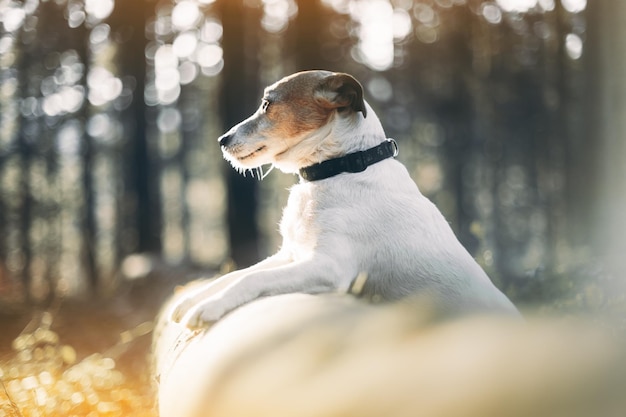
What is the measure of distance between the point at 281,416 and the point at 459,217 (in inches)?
608

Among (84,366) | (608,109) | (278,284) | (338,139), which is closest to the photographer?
(278,284)

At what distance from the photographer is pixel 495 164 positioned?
17156 mm

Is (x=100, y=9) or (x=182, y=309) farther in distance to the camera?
(x=100, y=9)

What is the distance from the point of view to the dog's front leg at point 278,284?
2.72 metres

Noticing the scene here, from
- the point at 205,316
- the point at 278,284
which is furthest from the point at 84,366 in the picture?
the point at 278,284

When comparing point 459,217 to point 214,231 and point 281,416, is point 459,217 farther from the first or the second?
point 281,416

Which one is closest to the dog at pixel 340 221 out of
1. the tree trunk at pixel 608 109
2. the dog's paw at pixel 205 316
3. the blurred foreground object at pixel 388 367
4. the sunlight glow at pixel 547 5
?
the dog's paw at pixel 205 316

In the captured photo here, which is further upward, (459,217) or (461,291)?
(461,291)

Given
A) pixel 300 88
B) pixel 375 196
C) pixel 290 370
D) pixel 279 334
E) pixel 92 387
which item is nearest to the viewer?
pixel 290 370

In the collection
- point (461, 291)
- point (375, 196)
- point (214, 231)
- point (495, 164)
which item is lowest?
point (214, 231)

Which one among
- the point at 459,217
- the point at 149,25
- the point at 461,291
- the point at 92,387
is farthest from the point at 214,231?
the point at 461,291

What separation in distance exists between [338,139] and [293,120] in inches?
13.4

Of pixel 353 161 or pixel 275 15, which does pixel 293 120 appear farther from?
pixel 275 15

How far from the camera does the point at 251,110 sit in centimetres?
866
